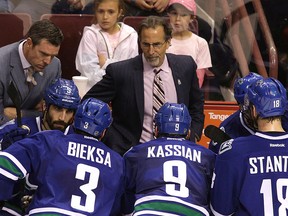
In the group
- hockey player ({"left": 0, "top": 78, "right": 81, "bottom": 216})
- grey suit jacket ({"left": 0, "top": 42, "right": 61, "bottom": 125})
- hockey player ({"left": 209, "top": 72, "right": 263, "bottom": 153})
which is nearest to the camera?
hockey player ({"left": 0, "top": 78, "right": 81, "bottom": 216})

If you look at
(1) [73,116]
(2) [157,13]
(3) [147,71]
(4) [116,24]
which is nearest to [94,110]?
(1) [73,116]

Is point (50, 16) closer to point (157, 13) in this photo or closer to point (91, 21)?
point (91, 21)

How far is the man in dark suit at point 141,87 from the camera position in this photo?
21.3 ft

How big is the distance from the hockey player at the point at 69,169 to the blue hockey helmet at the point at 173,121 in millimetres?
321

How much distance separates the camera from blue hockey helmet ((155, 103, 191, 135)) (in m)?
5.76

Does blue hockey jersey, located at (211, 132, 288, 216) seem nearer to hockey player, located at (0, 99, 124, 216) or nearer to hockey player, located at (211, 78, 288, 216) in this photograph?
hockey player, located at (211, 78, 288, 216)

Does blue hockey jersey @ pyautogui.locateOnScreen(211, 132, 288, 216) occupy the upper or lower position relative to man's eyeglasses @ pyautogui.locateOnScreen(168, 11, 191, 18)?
lower

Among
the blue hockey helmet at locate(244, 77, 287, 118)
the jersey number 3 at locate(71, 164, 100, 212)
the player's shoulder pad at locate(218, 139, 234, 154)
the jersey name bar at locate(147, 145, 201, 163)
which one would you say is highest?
the blue hockey helmet at locate(244, 77, 287, 118)

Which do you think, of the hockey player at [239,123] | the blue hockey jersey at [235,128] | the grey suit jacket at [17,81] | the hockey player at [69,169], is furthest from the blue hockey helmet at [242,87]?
the grey suit jacket at [17,81]

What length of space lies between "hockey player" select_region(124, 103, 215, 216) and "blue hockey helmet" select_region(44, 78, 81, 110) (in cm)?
57

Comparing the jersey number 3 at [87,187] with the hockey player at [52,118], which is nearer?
the jersey number 3 at [87,187]

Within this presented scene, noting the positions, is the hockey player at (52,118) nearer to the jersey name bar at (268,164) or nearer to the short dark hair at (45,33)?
the short dark hair at (45,33)

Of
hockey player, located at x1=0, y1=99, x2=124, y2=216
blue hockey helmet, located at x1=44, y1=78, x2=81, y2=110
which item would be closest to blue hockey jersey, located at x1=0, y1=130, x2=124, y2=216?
hockey player, located at x1=0, y1=99, x2=124, y2=216

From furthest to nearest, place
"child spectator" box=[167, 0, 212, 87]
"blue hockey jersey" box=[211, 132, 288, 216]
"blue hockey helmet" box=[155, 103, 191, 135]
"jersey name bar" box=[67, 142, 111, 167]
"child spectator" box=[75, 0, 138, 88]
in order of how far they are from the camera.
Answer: "child spectator" box=[167, 0, 212, 87]
"child spectator" box=[75, 0, 138, 88]
"blue hockey helmet" box=[155, 103, 191, 135]
"jersey name bar" box=[67, 142, 111, 167]
"blue hockey jersey" box=[211, 132, 288, 216]
